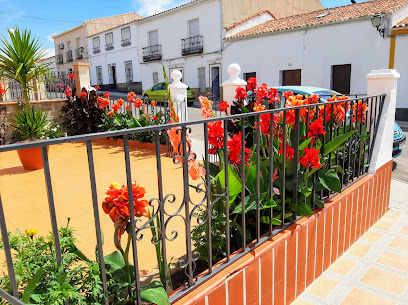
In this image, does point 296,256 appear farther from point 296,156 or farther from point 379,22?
point 379,22

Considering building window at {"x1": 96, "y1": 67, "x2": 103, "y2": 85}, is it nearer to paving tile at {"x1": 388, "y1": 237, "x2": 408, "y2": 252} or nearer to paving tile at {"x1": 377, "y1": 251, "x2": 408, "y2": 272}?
paving tile at {"x1": 388, "y1": 237, "x2": 408, "y2": 252}

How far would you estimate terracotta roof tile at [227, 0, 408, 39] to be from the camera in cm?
1358

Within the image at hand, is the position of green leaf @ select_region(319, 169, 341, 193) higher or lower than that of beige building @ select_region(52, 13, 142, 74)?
lower

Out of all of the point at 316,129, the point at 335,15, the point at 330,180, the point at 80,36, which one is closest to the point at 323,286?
the point at 330,180

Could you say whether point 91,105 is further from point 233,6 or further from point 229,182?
point 233,6

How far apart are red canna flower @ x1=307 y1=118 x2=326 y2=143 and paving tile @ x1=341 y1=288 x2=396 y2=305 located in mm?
1122

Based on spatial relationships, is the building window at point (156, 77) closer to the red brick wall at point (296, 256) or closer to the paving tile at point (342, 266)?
the red brick wall at point (296, 256)

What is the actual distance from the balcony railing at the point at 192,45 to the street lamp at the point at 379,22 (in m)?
10.3

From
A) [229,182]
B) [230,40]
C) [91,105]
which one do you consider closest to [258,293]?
[229,182]

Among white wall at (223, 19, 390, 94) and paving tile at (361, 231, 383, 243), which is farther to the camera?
white wall at (223, 19, 390, 94)

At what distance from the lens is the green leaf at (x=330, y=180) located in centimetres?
237

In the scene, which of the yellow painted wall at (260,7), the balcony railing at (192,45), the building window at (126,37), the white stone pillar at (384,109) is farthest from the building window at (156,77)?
the white stone pillar at (384,109)

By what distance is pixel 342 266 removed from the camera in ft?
8.81

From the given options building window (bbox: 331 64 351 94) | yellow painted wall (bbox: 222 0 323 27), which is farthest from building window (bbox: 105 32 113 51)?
building window (bbox: 331 64 351 94)
